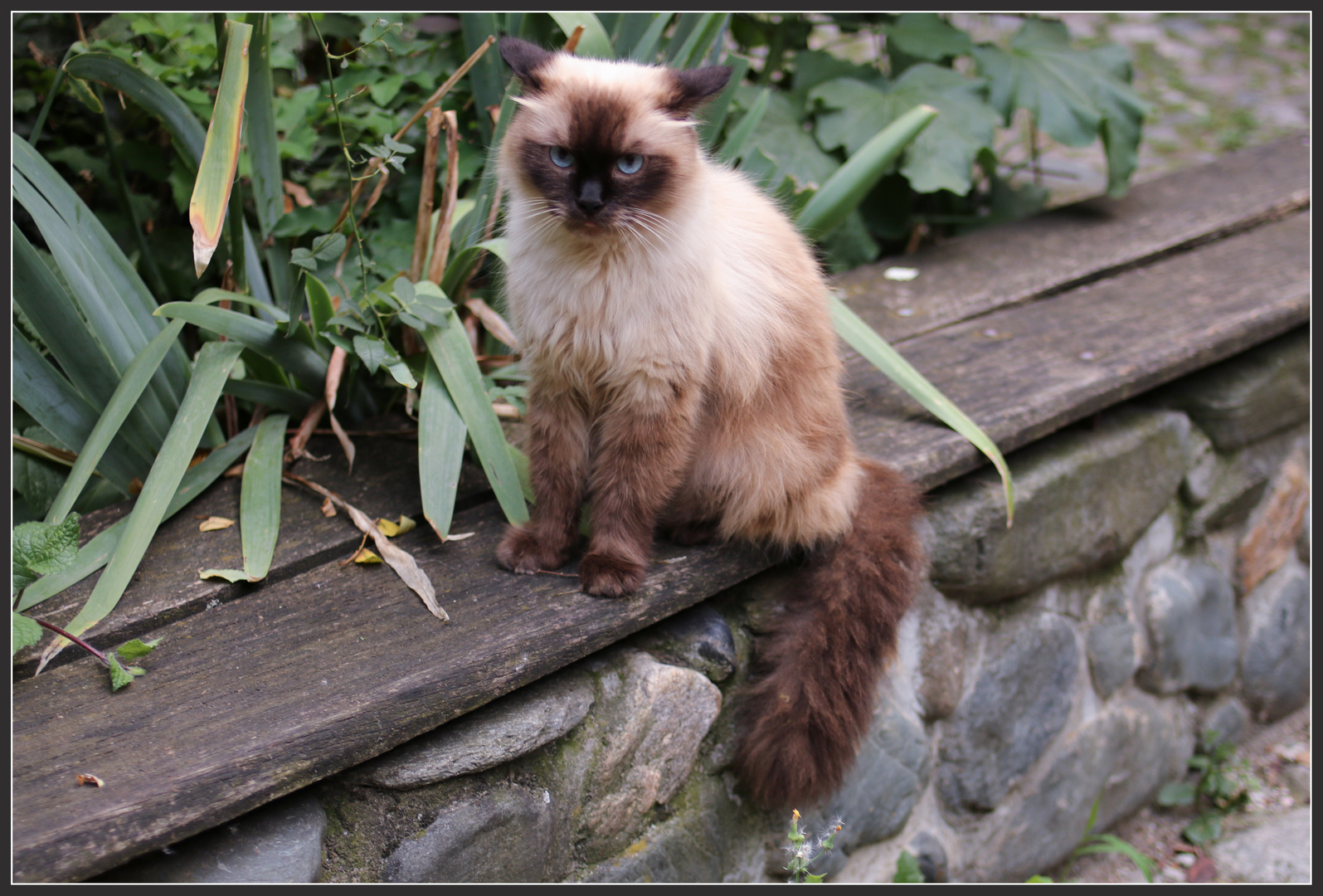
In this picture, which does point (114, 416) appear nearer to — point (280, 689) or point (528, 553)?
point (280, 689)

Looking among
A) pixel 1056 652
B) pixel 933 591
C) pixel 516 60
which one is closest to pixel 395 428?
pixel 516 60

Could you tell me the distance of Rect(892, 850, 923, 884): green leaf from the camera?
2162 mm

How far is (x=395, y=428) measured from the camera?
233 cm

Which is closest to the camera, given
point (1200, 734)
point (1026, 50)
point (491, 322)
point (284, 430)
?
point (284, 430)

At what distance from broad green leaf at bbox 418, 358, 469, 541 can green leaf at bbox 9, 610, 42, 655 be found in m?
0.67

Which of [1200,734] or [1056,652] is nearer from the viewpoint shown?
[1056,652]

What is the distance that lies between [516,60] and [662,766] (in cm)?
136

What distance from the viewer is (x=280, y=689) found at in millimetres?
1512

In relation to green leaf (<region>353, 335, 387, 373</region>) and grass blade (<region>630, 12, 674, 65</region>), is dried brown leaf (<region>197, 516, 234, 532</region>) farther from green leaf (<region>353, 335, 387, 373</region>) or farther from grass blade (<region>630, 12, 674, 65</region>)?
grass blade (<region>630, 12, 674, 65</region>)

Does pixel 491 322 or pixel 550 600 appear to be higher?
pixel 491 322

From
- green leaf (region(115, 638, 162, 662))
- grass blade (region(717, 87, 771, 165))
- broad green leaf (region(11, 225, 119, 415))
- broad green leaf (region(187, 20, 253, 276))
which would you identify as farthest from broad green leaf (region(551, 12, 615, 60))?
green leaf (region(115, 638, 162, 662))

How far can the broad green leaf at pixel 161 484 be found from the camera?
5.42ft

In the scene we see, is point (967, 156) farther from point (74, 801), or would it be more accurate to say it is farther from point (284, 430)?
point (74, 801)

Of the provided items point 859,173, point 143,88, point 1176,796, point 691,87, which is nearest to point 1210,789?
point 1176,796
